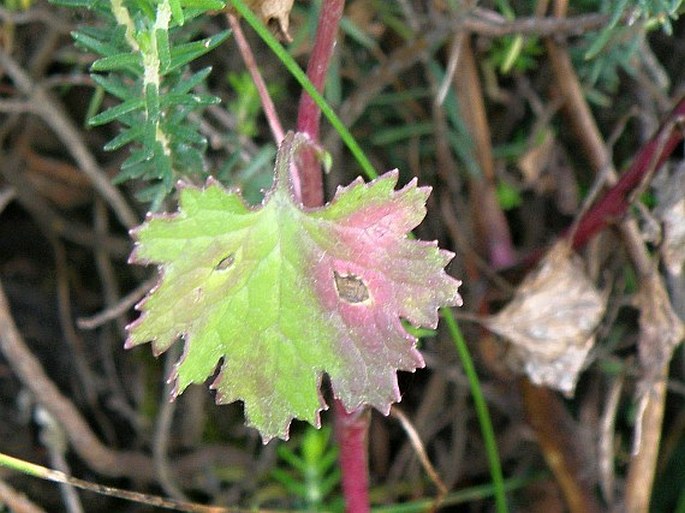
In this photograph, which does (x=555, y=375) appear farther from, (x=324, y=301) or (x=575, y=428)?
(x=324, y=301)

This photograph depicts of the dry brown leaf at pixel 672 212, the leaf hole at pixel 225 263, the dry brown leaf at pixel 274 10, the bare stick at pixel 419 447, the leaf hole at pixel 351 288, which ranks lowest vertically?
the bare stick at pixel 419 447

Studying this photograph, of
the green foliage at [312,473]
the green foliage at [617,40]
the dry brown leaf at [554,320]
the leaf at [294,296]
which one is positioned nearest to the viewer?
the leaf at [294,296]

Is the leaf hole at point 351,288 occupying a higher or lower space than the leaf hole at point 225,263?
lower

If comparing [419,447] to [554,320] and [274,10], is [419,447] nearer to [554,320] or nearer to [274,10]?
[554,320]

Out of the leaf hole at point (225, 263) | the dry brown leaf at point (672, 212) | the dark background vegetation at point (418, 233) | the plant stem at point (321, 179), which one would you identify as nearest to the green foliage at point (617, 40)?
the dark background vegetation at point (418, 233)

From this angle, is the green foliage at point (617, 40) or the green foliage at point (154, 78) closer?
the green foliage at point (154, 78)

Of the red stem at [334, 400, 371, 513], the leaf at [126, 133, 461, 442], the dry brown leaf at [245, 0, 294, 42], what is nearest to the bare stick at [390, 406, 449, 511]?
the red stem at [334, 400, 371, 513]

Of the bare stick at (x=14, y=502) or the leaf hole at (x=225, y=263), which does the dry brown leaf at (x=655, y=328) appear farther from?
the bare stick at (x=14, y=502)

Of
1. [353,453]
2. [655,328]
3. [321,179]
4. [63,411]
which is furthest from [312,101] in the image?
[63,411]

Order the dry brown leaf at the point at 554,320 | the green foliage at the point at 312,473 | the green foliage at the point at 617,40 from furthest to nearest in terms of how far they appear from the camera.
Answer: the green foliage at the point at 312,473 → the dry brown leaf at the point at 554,320 → the green foliage at the point at 617,40
